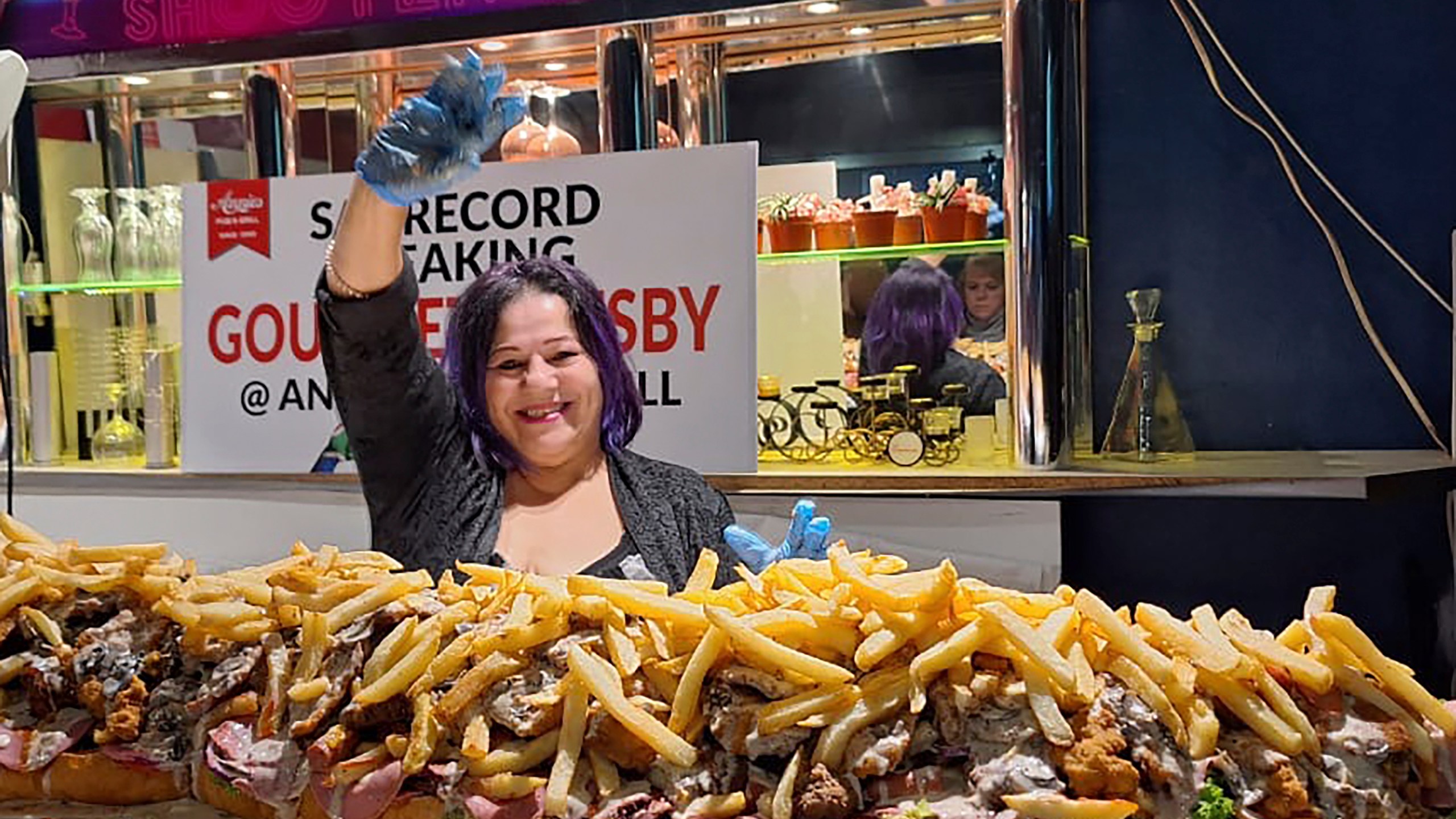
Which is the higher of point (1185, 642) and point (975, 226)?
point (975, 226)

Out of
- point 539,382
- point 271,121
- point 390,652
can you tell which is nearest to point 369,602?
point 390,652

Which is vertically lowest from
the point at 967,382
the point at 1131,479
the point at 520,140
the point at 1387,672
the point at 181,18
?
the point at 1131,479

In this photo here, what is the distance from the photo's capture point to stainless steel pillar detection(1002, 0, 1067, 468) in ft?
10.7

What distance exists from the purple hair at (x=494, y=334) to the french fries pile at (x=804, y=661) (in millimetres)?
1329

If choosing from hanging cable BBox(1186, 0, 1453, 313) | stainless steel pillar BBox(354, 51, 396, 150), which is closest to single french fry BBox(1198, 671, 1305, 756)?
hanging cable BBox(1186, 0, 1453, 313)

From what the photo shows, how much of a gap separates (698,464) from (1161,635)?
97.6 inches

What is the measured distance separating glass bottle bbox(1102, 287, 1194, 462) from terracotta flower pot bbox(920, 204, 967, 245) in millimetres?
463

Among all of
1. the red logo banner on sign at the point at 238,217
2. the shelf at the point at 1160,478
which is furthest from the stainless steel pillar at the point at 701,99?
the red logo banner on sign at the point at 238,217

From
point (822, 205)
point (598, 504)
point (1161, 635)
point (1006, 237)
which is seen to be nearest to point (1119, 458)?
point (1006, 237)

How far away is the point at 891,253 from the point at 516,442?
1518 mm

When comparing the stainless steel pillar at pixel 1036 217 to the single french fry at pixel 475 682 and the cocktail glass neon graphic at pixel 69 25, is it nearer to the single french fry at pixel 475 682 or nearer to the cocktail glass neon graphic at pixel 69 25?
the single french fry at pixel 475 682

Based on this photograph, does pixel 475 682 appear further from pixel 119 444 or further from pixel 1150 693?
pixel 119 444

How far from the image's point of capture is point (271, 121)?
13.3 ft

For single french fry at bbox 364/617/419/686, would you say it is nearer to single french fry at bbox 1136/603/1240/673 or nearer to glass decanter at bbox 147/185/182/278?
single french fry at bbox 1136/603/1240/673
